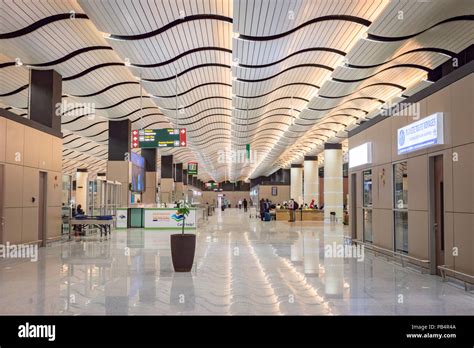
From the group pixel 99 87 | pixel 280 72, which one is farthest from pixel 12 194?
pixel 280 72

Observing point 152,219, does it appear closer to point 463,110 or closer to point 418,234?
point 418,234

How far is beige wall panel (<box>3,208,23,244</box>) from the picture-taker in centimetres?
1195

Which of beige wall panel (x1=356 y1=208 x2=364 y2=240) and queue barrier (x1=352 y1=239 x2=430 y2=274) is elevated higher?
beige wall panel (x1=356 y1=208 x2=364 y2=240)

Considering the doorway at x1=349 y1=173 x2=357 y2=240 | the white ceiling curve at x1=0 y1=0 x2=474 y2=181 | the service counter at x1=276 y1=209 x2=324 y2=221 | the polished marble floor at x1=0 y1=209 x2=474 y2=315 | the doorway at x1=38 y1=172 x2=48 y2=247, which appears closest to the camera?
the polished marble floor at x1=0 y1=209 x2=474 y2=315

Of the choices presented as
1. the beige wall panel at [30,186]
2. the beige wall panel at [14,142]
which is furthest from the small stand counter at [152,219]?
the beige wall panel at [14,142]

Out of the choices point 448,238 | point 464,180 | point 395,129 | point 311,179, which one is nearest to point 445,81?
point 464,180

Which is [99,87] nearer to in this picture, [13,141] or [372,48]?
[13,141]

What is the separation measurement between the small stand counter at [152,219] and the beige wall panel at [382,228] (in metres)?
10.4

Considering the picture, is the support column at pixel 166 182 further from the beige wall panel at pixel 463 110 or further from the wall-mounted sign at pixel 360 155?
the beige wall panel at pixel 463 110

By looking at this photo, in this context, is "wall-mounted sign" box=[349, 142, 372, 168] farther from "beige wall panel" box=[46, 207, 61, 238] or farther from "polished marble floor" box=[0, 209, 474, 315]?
"beige wall panel" box=[46, 207, 61, 238]

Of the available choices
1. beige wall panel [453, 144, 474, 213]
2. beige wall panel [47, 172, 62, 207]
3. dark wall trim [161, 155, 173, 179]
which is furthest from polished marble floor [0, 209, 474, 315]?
dark wall trim [161, 155, 173, 179]

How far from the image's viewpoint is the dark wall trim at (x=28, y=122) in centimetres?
1187

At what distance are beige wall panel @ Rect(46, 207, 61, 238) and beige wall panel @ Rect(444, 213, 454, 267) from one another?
1194 cm

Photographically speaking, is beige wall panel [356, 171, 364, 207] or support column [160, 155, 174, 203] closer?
beige wall panel [356, 171, 364, 207]
